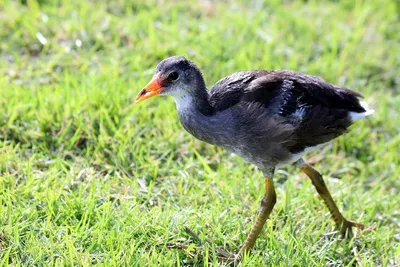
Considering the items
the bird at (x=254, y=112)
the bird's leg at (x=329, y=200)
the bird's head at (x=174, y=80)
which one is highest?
the bird's head at (x=174, y=80)

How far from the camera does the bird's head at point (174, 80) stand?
4043 millimetres

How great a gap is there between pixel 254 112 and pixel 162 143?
1150mm

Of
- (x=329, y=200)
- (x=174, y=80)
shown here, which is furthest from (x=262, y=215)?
(x=174, y=80)

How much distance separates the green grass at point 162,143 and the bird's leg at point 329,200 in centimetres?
10

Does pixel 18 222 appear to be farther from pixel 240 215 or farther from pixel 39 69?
pixel 39 69

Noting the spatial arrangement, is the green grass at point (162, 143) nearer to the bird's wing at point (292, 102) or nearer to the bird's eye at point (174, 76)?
the bird's wing at point (292, 102)

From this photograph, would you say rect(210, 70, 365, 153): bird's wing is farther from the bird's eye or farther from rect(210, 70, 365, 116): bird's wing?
the bird's eye

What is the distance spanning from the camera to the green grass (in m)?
4.05

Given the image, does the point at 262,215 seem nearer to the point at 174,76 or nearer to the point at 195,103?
the point at 195,103

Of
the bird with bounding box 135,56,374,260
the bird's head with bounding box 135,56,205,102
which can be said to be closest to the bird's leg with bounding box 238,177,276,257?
the bird with bounding box 135,56,374,260

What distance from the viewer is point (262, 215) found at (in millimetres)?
4113

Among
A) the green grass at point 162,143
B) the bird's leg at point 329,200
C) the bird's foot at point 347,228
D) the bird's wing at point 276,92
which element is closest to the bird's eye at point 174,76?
the bird's wing at point 276,92

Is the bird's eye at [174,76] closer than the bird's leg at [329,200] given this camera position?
Yes

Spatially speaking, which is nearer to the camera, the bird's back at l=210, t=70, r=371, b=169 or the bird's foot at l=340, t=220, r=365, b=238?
the bird's back at l=210, t=70, r=371, b=169
